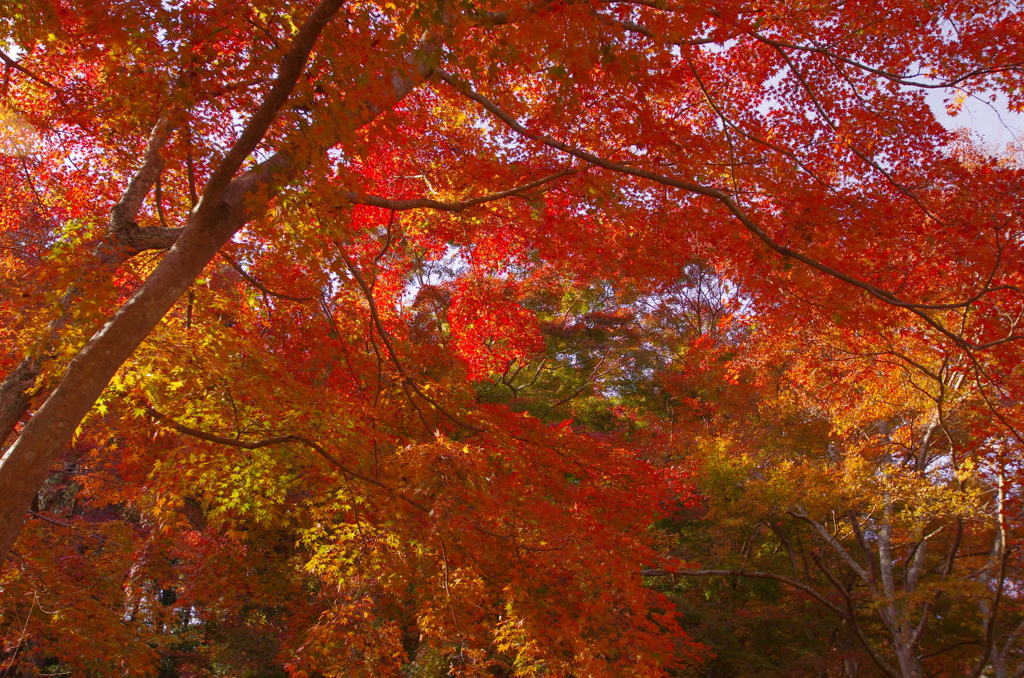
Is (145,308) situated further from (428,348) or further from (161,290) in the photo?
(428,348)

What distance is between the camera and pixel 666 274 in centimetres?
604

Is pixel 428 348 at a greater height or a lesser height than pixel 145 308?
greater

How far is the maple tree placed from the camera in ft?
9.62

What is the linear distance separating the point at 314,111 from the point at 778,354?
728 cm

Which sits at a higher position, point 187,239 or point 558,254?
point 558,254

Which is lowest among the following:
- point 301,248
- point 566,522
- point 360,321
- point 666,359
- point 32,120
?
point 566,522

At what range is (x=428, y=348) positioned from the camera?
7.13 metres

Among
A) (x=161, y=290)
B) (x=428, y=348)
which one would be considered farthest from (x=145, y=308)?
(x=428, y=348)

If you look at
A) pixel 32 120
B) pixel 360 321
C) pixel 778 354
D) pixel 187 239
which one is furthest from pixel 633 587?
pixel 32 120

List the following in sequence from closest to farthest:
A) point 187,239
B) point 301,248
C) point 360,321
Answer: point 187,239 < point 301,248 < point 360,321

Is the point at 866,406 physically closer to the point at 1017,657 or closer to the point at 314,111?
the point at 1017,657

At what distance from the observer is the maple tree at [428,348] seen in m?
2.93

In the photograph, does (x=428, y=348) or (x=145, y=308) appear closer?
(x=145, y=308)

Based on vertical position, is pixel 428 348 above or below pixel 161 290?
above
